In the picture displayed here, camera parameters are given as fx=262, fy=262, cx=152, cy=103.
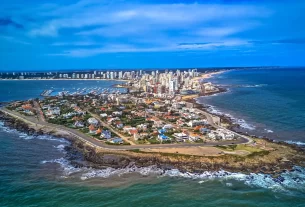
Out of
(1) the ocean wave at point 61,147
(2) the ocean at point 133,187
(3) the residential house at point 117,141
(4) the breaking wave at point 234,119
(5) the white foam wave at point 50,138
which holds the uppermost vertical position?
(4) the breaking wave at point 234,119

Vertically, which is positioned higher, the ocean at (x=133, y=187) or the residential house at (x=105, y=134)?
the residential house at (x=105, y=134)

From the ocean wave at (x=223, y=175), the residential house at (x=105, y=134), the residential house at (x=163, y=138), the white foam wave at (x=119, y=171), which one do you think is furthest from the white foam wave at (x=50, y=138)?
the residential house at (x=163, y=138)

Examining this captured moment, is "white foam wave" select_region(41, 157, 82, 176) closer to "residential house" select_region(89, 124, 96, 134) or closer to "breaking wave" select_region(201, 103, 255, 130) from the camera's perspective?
"residential house" select_region(89, 124, 96, 134)

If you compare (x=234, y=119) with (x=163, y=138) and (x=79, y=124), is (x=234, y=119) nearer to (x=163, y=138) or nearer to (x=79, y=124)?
(x=163, y=138)

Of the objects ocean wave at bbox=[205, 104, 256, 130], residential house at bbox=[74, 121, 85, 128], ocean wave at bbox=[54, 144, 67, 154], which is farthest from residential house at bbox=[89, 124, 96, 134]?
ocean wave at bbox=[205, 104, 256, 130]

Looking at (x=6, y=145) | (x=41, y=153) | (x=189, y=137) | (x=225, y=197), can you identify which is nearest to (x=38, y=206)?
(x=41, y=153)

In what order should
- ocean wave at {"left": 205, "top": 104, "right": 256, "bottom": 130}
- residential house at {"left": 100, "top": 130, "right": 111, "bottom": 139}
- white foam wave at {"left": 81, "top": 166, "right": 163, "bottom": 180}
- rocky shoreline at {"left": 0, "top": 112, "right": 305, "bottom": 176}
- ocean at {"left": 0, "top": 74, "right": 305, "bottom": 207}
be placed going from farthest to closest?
ocean wave at {"left": 205, "top": 104, "right": 256, "bottom": 130} → residential house at {"left": 100, "top": 130, "right": 111, "bottom": 139} → rocky shoreline at {"left": 0, "top": 112, "right": 305, "bottom": 176} → white foam wave at {"left": 81, "top": 166, "right": 163, "bottom": 180} → ocean at {"left": 0, "top": 74, "right": 305, "bottom": 207}

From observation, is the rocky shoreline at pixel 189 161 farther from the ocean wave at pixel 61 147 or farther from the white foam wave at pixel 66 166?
the ocean wave at pixel 61 147

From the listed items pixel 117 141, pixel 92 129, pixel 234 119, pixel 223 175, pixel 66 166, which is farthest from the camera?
pixel 234 119

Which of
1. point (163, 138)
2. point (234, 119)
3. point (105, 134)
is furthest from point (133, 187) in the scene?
point (234, 119)
